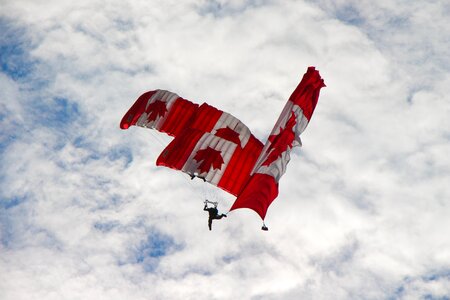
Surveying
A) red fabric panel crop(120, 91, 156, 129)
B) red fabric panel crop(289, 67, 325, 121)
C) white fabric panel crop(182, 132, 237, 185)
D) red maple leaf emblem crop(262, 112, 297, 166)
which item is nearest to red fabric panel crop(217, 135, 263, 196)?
white fabric panel crop(182, 132, 237, 185)

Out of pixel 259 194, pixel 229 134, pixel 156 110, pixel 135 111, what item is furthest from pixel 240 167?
pixel 135 111

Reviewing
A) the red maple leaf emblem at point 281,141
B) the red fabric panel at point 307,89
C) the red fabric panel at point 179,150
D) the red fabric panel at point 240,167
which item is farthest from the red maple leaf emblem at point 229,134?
the red fabric panel at point 307,89

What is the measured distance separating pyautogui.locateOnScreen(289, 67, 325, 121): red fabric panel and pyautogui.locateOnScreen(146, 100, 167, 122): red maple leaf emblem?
6.64 metres

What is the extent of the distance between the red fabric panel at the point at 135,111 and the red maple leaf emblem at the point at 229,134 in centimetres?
447

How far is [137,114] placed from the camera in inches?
1122

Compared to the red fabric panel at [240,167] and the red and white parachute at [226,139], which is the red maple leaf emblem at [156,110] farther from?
the red fabric panel at [240,167]

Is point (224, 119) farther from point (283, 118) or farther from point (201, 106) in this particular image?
point (283, 118)

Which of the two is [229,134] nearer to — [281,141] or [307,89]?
[281,141]

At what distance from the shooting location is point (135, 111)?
94.3 ft

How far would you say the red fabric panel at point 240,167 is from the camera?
2562 cm

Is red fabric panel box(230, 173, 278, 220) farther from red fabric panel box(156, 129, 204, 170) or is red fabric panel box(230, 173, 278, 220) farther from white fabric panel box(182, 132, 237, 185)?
red fabric panel box(156, 129, 204, 170)

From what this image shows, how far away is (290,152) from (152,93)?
29.2 feet

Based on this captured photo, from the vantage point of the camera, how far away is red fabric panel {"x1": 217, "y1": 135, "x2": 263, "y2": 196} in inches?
1009

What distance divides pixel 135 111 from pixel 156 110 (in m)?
1.32
